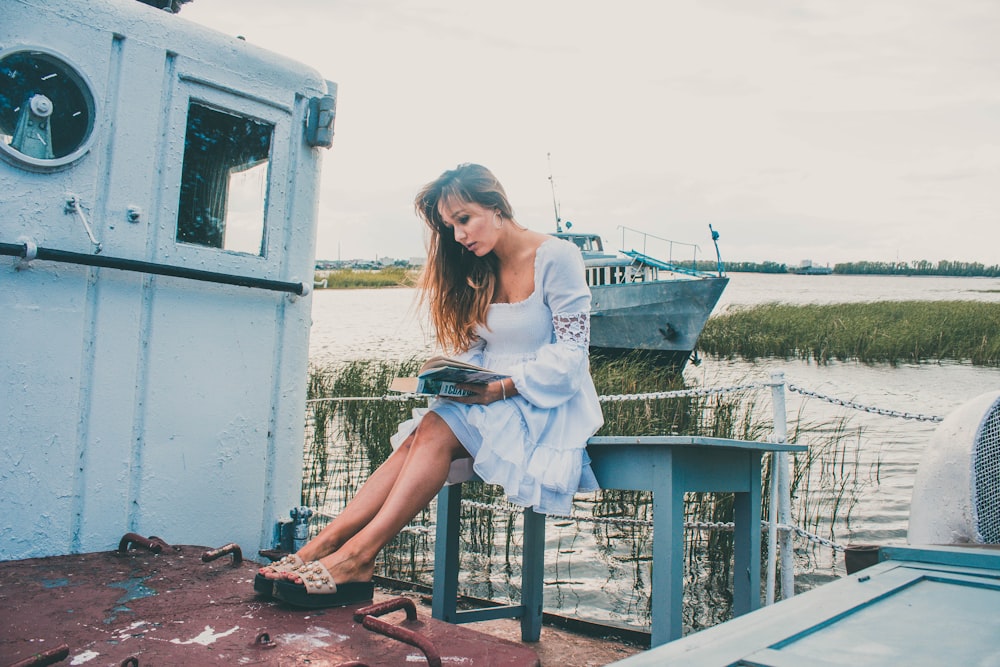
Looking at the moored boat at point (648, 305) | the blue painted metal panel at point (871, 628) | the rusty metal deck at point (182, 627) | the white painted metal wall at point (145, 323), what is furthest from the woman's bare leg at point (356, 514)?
the moored boat at point (648, 305)

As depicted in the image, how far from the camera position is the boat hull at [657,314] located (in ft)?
57.5

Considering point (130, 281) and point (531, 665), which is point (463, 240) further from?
point (531, 665)

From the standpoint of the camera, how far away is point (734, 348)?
2072 cm

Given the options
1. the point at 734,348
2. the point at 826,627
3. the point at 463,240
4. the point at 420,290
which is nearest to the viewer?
the point at 826,627

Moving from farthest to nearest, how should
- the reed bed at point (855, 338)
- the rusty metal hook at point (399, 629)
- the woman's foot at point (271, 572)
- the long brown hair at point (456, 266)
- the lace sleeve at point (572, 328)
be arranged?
the reed bed at point (855, 338)
the long brown hair at point (456, 266)
the lace sleeve at point (572, 328)
the woman's foot at point (271, 572)
the rusty metal hook at point (399, 629)

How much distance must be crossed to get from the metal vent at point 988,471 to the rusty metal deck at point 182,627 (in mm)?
1668

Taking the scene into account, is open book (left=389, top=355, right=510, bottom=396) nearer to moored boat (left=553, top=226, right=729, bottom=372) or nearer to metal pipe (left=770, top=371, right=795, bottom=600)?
metal pipe (left=770, top=371, right=795, bottom=600)

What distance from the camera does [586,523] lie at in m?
6.38

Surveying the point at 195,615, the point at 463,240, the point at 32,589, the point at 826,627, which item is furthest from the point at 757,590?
the point at 32,589

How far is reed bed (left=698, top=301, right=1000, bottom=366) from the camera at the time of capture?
60.4ft

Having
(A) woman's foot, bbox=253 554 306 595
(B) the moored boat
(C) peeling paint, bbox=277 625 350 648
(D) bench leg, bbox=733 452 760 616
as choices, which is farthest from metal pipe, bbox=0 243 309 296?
(B) the moored boat

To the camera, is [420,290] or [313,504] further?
[313,504]

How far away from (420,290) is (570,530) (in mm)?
3596

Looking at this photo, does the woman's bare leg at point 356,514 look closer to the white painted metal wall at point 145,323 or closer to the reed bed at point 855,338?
the white painted metal wall at point 145,323
